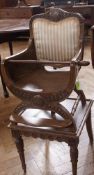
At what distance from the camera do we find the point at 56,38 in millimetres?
1702

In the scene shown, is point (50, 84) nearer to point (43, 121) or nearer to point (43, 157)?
point (43, 121)

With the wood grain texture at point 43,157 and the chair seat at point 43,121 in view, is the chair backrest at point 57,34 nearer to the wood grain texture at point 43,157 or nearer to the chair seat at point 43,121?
the chair seat at point 43,121

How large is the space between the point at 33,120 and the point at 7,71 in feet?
1.03

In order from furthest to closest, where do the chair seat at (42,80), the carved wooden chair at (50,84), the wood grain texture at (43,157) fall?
1. the wood grain texture at (43,157)
2. the chair seat at (42,80)
3. the carved wooden chair at (50,84)

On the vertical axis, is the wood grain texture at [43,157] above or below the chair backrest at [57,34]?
below

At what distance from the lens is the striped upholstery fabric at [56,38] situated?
1639 mm

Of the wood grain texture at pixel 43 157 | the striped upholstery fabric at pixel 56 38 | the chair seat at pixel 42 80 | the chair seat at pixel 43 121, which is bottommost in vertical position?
the wood grain texture at pixel 43 157

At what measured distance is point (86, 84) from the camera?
9.10ft

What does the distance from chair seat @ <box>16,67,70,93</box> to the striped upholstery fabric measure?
5.2 inches

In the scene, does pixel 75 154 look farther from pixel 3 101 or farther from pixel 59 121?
pixel 3 101

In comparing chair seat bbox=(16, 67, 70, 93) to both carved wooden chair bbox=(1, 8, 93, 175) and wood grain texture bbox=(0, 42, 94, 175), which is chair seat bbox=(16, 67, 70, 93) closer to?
carved wooden chair bbox=(1, 8, 93, 175)

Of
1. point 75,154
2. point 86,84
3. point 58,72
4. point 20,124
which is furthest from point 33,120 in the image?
point 86,84

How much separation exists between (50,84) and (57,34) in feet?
1.31

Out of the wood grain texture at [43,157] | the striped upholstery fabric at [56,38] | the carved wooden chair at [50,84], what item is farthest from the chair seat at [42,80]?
the wood grain texture at [43,157]
